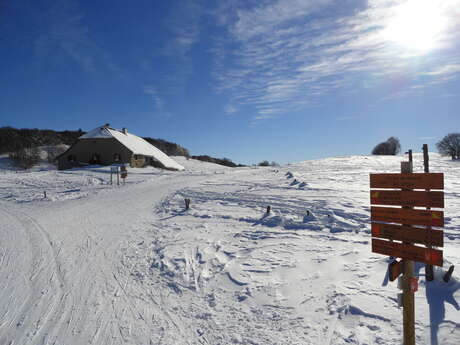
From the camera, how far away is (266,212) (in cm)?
1266

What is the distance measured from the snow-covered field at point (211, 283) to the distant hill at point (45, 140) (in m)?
67.9

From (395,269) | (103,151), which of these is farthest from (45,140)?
(395,269)

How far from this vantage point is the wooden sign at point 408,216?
3.23m

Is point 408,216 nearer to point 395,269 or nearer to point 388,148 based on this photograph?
point 395,269

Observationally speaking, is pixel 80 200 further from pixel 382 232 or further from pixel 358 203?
pixel 382 232

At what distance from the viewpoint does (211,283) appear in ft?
20.1

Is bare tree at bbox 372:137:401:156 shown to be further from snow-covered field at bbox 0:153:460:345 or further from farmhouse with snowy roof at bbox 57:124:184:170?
snow-covered field at bbox 0:153:460:345

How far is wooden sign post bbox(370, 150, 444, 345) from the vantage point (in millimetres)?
3262

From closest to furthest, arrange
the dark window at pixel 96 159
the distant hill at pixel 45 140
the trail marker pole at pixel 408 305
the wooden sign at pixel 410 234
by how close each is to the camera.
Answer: the wooden sign at pixel 410 234, the trail marker pole at pixel 408 305, the dark window at pixel 96 159, the distant hill at pixel 45 140

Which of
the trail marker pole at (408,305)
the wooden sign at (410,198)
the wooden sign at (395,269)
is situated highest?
the wooden sign at (410,198)

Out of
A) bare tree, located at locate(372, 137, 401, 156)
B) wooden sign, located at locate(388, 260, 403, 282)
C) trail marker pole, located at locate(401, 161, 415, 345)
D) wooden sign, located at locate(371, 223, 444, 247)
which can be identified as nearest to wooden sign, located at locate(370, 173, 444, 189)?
trail marker pole, located at locate(401, 161, 415, 345)

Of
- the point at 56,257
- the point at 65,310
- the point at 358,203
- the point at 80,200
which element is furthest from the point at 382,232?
the point at 80,200

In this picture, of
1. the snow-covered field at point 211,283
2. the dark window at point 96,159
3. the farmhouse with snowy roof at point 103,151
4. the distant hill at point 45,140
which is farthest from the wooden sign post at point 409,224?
the distant hill at point 45,140

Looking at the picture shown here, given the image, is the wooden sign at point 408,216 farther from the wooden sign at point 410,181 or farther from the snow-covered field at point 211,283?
the snow-covered field at point 211,283
